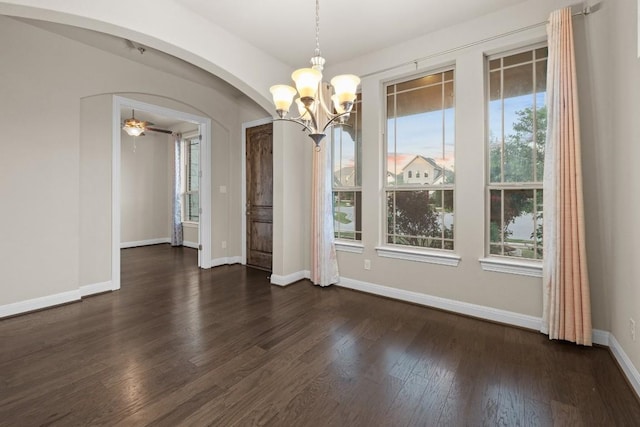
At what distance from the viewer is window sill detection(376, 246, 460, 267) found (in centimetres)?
315

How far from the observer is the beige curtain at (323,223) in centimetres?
396

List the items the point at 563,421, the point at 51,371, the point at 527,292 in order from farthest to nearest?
the point at 527,292
the point at 51,371
the point at 563,421

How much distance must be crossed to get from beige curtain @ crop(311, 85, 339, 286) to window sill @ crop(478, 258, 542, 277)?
1816mm

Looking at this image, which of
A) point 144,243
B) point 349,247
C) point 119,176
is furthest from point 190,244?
point 349,247

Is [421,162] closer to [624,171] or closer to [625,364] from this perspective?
[624,171]

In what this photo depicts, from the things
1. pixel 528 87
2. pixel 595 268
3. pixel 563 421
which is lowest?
pixel 563 421

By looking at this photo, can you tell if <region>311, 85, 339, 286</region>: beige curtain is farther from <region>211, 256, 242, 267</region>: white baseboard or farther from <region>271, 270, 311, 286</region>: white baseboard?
<region>211, 256, 242, 267</region>: white baseboard

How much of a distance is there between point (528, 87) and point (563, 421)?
2.75m

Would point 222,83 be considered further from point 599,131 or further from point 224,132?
point 599,131

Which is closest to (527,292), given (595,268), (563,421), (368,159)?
(595,268)

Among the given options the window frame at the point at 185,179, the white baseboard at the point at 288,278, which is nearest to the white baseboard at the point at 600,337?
the white baseboard at the point at 288,278

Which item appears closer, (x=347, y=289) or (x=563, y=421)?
(x=563, y=421)

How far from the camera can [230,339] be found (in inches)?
101

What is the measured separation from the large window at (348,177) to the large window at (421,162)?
0.42 meters
